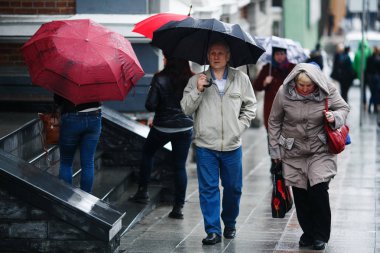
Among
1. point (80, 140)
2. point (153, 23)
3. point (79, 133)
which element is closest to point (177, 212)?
point (80, 140)

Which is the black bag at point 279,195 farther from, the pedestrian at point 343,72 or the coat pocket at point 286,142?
the pedestrian at point 343,72

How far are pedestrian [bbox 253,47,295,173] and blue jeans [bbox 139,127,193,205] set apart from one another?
231 centimetres

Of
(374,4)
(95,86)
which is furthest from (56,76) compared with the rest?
(374,4)

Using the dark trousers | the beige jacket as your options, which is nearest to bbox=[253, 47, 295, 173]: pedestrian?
the beige jacket

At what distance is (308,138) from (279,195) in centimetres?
60

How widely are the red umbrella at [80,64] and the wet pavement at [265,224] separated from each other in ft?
4.74

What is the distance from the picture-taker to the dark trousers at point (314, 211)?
8.62 m

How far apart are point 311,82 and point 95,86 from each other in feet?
6.00

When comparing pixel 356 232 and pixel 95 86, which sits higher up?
pixel 95 86

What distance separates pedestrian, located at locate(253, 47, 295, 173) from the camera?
12.3m

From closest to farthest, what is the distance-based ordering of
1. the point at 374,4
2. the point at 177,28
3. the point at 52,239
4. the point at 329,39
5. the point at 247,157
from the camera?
the point at 52,239 < the point at 177,28 < the point at 247,157 < the point at 374,4 < the point at 329,39

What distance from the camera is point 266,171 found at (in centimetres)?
1395

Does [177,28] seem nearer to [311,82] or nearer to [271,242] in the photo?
[311,82]

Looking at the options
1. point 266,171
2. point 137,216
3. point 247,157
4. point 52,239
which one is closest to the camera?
point 52,239
